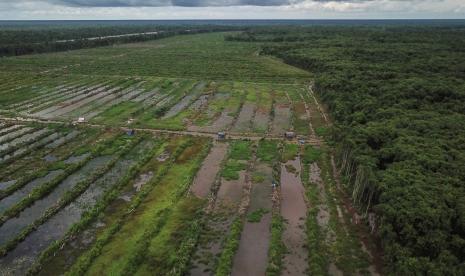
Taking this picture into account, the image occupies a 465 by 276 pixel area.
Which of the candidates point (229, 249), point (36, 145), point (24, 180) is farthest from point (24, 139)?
point (229, 249)

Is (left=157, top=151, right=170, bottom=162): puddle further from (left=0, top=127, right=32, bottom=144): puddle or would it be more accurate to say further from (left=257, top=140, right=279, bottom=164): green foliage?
(left=0, top=127, right=32, bottom=144): puddle

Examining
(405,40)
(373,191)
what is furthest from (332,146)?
(405,40)

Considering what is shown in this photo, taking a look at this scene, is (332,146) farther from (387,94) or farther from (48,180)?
(48,180)

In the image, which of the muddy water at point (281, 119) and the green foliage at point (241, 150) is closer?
the green foliage at point (241, 150)

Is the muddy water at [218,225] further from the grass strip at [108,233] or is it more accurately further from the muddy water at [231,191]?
the grass strip at [108,233]

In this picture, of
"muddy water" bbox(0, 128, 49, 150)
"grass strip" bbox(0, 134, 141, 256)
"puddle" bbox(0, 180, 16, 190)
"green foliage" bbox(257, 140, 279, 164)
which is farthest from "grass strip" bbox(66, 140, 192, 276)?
"muddy water" bbox(0, 128, 49, 150)

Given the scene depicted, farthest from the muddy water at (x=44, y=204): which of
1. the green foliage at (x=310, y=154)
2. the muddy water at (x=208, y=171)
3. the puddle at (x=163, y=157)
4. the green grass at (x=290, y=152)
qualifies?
the green foliage at (x=310, y=154)

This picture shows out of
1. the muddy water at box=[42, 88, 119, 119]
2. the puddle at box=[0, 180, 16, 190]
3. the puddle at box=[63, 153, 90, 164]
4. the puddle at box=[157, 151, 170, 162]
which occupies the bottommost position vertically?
the puddle at box=[0, 180, 16, 190]
